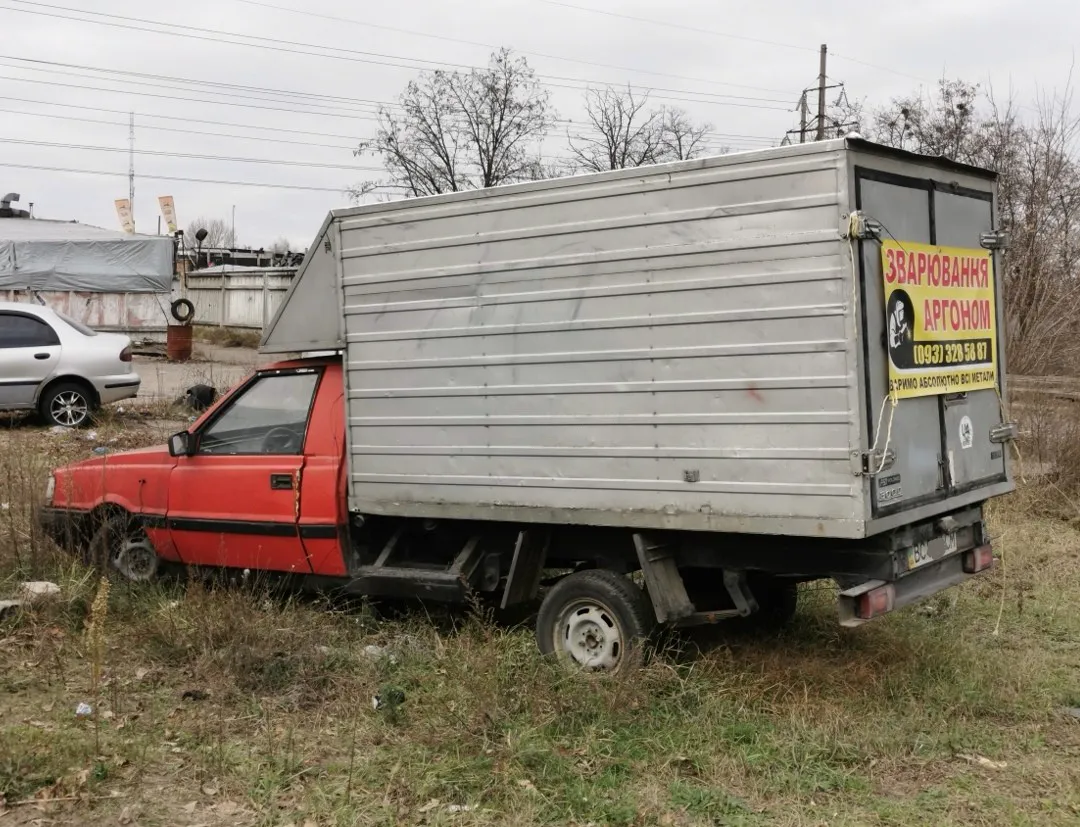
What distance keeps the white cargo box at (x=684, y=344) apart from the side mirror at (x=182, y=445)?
113 cm

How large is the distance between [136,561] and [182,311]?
16.8 metres

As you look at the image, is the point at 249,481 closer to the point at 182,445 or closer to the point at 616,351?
the point at 182,445

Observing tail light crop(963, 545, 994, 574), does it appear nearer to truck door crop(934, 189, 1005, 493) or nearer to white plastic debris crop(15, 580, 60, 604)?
truck door crop(934, 189, 1005, 493)

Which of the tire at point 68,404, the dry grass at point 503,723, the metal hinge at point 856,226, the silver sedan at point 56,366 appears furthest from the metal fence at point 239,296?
the metal hinge at point 856,226

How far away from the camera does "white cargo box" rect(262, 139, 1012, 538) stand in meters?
4.55

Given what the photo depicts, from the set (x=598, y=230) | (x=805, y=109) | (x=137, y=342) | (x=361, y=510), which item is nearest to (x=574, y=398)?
(x=598, y=230)

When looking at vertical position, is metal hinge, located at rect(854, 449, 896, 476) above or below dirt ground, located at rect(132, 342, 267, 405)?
below

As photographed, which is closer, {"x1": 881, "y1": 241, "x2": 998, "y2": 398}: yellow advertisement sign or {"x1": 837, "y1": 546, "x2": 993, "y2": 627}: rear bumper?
{"x1": 837, "y1": 546, "x2": 993, "y2": 627}: rear bumper

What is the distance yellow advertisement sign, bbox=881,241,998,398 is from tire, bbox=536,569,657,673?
1.60 meters

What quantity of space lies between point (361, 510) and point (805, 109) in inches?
1353

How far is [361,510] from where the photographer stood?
605cm

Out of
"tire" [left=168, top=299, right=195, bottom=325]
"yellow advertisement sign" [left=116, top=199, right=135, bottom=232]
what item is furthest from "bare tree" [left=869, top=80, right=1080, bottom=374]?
"yellow advertisement sign" [left=116, top=199, right=135, bottom=232]

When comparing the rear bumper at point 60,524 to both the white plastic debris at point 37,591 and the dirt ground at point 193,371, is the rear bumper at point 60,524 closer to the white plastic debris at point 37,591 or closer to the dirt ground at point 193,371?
the white plastic debris at point 37,591

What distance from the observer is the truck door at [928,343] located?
4641 mm
